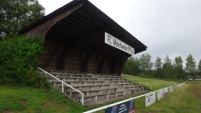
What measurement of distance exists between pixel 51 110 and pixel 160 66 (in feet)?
377

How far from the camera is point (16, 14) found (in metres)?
25.8

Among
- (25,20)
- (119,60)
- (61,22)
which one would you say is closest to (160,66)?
(119,60)

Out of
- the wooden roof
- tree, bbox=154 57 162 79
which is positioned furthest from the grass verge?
tree, bbox=154 57 162 79

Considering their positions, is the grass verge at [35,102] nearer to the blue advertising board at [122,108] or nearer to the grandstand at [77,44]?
the grandstand at [77,44]

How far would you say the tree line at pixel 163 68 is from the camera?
10300 cm

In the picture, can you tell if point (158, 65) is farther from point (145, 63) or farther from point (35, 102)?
point (35, 102)

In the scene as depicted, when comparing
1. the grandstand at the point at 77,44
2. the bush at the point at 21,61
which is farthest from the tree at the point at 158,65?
the bush at the point at 21,61

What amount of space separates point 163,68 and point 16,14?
102346 millimetres

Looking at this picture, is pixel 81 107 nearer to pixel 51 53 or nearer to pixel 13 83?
pixel 13 83

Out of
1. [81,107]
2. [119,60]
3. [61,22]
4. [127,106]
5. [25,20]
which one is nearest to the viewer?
[127,106]

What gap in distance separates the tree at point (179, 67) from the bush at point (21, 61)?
10063 centimetres

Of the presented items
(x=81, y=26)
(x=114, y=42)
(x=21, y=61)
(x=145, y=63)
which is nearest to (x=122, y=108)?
(x=21, y=61)

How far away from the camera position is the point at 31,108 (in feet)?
27.7

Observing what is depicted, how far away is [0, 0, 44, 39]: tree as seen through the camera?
23.0 m
